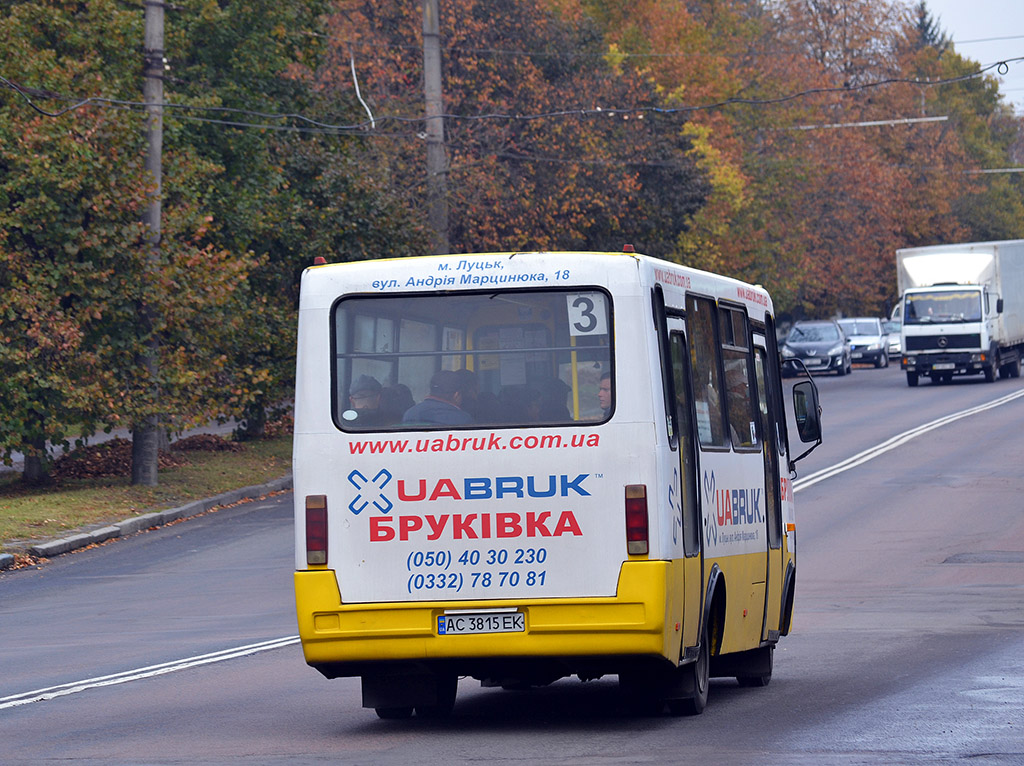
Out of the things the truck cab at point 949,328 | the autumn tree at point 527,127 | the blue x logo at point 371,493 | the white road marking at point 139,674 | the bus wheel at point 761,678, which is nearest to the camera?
the blue x logo at point 371,493

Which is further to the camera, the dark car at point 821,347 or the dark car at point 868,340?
the dark car at point 868,340

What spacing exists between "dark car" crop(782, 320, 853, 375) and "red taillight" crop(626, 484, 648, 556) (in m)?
49.5

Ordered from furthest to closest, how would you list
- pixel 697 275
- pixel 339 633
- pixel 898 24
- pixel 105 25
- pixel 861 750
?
1. pixel 898 24
2. pixel 105 25
3. pixel 697 275
4. pixel 339 633
5. pixel 861 750

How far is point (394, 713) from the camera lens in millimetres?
9695

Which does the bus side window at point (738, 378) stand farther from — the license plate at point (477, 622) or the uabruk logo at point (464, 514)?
the license plate at point (477, 622)

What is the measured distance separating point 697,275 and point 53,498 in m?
16.2

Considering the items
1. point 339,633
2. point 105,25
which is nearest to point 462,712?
point 339,633

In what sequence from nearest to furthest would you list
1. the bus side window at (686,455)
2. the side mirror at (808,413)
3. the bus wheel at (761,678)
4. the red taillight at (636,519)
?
the red taillight at (636,519) → the bus side window at (686,455) → the bus wheel at (761,678) → the side mirror at (808,413)

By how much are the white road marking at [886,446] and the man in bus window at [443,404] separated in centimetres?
1727

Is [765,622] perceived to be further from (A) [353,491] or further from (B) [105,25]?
(B) [105,25]

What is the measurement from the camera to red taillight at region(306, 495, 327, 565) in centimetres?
879

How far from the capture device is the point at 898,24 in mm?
81375

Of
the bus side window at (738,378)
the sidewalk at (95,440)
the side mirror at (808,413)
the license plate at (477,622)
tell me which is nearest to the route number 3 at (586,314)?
the license plate at (477,622)

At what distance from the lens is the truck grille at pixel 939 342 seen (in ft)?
157
